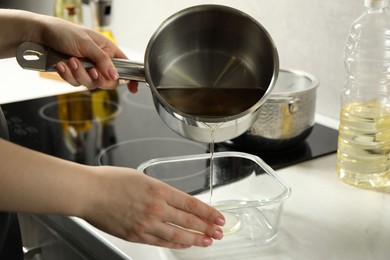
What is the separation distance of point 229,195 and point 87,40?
1.12 ft

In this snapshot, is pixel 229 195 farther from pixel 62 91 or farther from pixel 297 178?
pixel 62 91

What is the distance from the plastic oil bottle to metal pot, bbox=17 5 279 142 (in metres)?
0.23

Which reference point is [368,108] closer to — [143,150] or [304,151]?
[304,151]

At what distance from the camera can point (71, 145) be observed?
121 centimetres

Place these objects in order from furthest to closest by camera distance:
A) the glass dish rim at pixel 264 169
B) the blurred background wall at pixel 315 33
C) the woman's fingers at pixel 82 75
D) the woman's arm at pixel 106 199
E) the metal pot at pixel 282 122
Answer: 1. the blurred background wall at pixel 315 33
2. the metal pot at pixel 282 122
3. the woman's fingers at pixel 82 75
4. the glass dish rim at pixel 264 169
5. the woman's arm at pixel 106 199

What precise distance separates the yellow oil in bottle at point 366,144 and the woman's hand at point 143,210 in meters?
0.41

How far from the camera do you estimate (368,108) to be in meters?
1.06

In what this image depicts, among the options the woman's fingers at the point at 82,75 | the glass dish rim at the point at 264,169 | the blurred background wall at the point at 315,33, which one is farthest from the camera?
the blurred background wall at the point at 315,33

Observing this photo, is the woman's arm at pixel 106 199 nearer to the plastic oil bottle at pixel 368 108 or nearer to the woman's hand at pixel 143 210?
the woman's hand at pixel 143 210

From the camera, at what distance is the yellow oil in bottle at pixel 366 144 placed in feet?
3.39

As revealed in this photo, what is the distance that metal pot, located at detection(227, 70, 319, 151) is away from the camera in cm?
112

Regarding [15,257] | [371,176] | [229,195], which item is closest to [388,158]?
[371,176]

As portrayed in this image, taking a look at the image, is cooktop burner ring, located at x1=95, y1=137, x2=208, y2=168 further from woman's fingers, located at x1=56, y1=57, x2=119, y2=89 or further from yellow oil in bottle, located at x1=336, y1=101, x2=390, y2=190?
yellow oil in bottle, located at x1=336, y1=101, x2=390, y2=190

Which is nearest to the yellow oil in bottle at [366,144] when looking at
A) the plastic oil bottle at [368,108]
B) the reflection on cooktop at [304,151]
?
the plastic oil bottle at [368,108]
